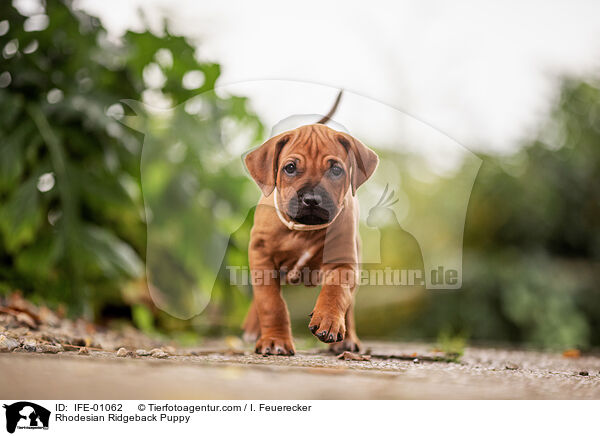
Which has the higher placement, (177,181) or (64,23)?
(64,23)

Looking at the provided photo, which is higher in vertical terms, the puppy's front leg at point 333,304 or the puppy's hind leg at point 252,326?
the puppy's front leg at point 333,304

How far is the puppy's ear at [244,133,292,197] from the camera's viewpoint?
0.64 m

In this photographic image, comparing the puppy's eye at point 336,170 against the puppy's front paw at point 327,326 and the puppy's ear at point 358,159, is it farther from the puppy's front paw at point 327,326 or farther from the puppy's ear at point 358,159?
the puppy's front paw at point 327,326

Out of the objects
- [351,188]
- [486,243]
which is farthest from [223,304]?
[486,243]

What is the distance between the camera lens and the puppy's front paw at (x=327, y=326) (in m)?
0.61

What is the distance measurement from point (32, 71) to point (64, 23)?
0.21 m

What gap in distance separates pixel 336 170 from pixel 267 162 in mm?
86

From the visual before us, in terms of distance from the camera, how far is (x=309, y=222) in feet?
2.04

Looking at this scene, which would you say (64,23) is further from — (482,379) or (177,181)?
(482,379)

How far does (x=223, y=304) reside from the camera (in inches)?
57.6
